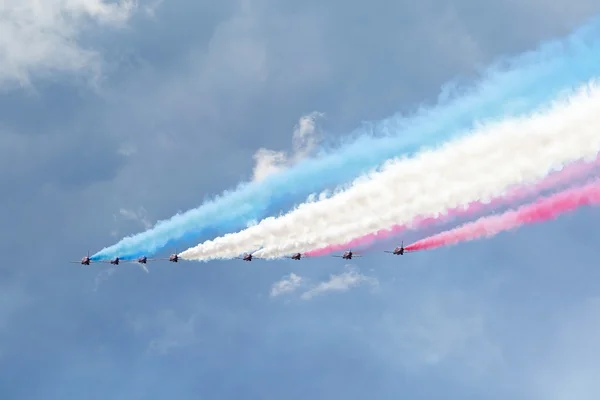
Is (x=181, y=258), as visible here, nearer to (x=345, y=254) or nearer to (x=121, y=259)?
(x=121, y=259)

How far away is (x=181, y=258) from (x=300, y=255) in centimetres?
1408

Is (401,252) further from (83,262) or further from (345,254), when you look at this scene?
(83,262)

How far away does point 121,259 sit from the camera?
95.9 m

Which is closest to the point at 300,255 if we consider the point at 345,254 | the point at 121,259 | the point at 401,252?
the point at 345,254

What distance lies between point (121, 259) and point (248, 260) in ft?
49.1

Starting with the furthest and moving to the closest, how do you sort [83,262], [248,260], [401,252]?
[83,262] → [248,260] → [401,252]

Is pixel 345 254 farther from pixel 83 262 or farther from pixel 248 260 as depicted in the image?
pixel 83 262

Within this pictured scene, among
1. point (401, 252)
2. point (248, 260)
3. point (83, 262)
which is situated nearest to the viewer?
point (401, 252)

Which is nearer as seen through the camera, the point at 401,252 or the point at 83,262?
the point at 401,252

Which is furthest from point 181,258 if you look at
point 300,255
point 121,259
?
point 300,255

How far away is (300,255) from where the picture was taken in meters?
86.8

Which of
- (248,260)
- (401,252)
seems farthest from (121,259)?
(401,252)

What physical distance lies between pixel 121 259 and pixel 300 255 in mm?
21124

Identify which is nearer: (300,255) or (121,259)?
(300,255)
